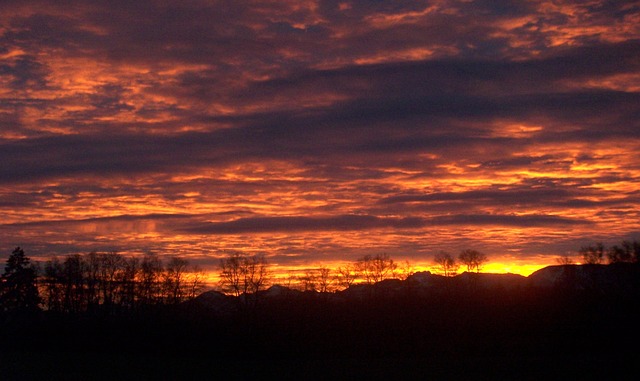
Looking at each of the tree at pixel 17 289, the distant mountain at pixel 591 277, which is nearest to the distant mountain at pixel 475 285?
the distant mountain at pixel 591 277

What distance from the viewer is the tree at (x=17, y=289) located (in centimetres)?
7938

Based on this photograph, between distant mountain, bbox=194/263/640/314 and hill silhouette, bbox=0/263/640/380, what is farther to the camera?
distant mountain, bbox=194/263/640/314

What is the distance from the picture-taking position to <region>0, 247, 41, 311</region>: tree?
79.4m

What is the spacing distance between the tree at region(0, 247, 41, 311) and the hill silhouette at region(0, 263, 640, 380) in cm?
257

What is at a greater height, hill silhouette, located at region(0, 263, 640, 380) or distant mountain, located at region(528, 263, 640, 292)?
distant mountain, located at region(528, 263, 640, 292)

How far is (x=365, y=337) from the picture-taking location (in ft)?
222

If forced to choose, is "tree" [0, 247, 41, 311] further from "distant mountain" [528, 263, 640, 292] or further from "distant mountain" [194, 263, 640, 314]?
"distant mountain" [528, 263, 640, 292]

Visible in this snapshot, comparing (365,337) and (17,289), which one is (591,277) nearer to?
(365,337)

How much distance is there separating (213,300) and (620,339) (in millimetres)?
59144

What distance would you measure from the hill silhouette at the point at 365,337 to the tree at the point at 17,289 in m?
2.57

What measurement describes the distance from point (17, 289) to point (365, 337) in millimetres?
43549

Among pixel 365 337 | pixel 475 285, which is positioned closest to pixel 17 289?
pixel 365 337

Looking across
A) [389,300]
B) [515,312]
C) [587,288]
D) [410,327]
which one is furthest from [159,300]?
[587,288]

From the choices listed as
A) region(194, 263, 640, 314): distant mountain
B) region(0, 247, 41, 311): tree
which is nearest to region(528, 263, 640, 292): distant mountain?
region(194, 263, 640, 314): distant mountain
